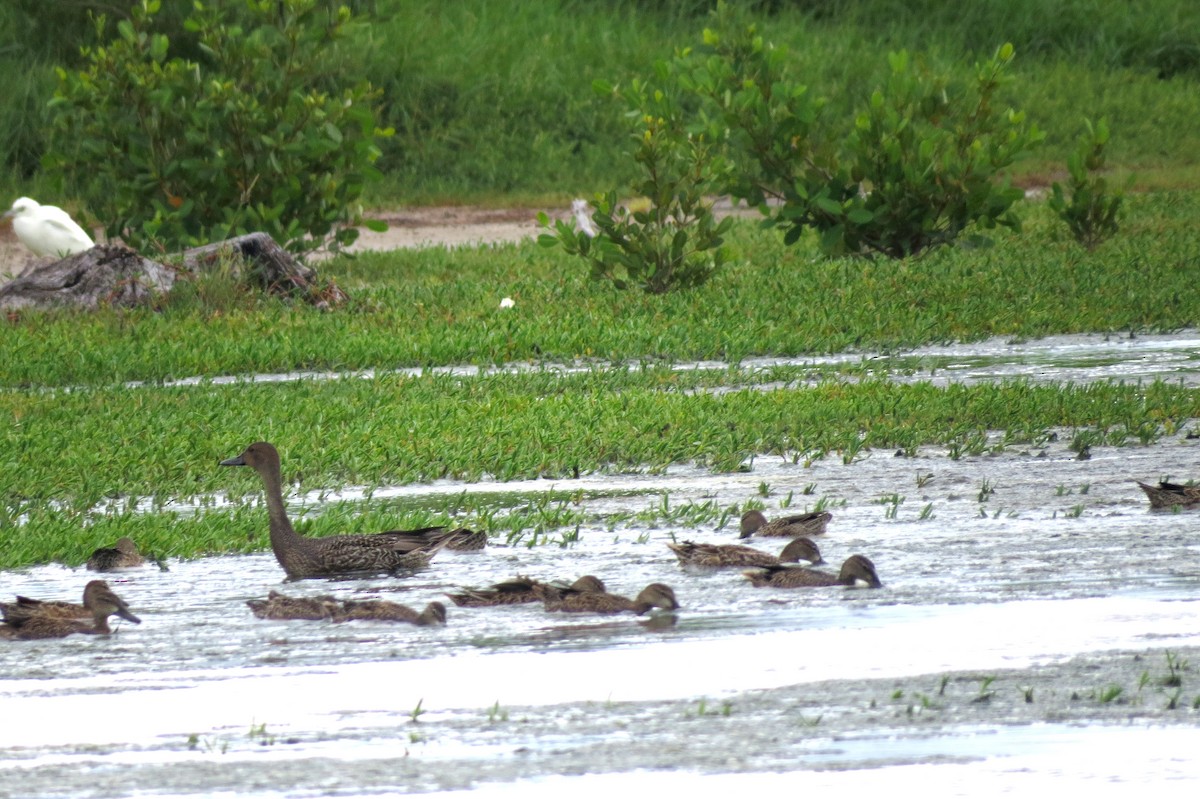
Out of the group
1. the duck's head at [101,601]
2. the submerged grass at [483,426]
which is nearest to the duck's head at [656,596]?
the duck's head at [101,601]

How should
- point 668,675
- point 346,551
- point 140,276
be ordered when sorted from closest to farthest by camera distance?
point 668,675, point 346,551, point 140,276

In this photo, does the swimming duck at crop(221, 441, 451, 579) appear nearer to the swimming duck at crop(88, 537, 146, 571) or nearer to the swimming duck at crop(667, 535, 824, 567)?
the swimming duck at crop(88, 537, 146, 571)

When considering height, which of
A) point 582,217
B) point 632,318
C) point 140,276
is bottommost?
point 632,318

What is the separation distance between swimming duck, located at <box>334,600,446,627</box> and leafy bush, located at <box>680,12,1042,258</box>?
10236 mm

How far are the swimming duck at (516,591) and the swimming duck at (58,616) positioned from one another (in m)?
1.16

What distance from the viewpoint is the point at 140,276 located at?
15164mm

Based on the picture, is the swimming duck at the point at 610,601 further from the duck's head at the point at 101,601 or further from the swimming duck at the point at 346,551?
the duck's head at the point at 101,601

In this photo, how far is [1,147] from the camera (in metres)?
24.4

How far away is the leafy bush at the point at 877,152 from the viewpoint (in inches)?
655

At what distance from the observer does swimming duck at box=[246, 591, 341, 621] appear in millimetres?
6699

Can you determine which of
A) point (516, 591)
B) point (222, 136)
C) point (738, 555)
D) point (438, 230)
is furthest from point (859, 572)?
point (438, 230)

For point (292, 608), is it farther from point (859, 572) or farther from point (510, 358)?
point (510, 358)

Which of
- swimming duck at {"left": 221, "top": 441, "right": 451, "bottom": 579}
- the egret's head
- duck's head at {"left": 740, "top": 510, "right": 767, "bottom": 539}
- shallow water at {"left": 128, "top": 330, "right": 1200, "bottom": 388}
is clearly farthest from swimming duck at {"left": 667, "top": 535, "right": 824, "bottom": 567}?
the egret's head

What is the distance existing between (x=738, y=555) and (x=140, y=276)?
29.6 ft
